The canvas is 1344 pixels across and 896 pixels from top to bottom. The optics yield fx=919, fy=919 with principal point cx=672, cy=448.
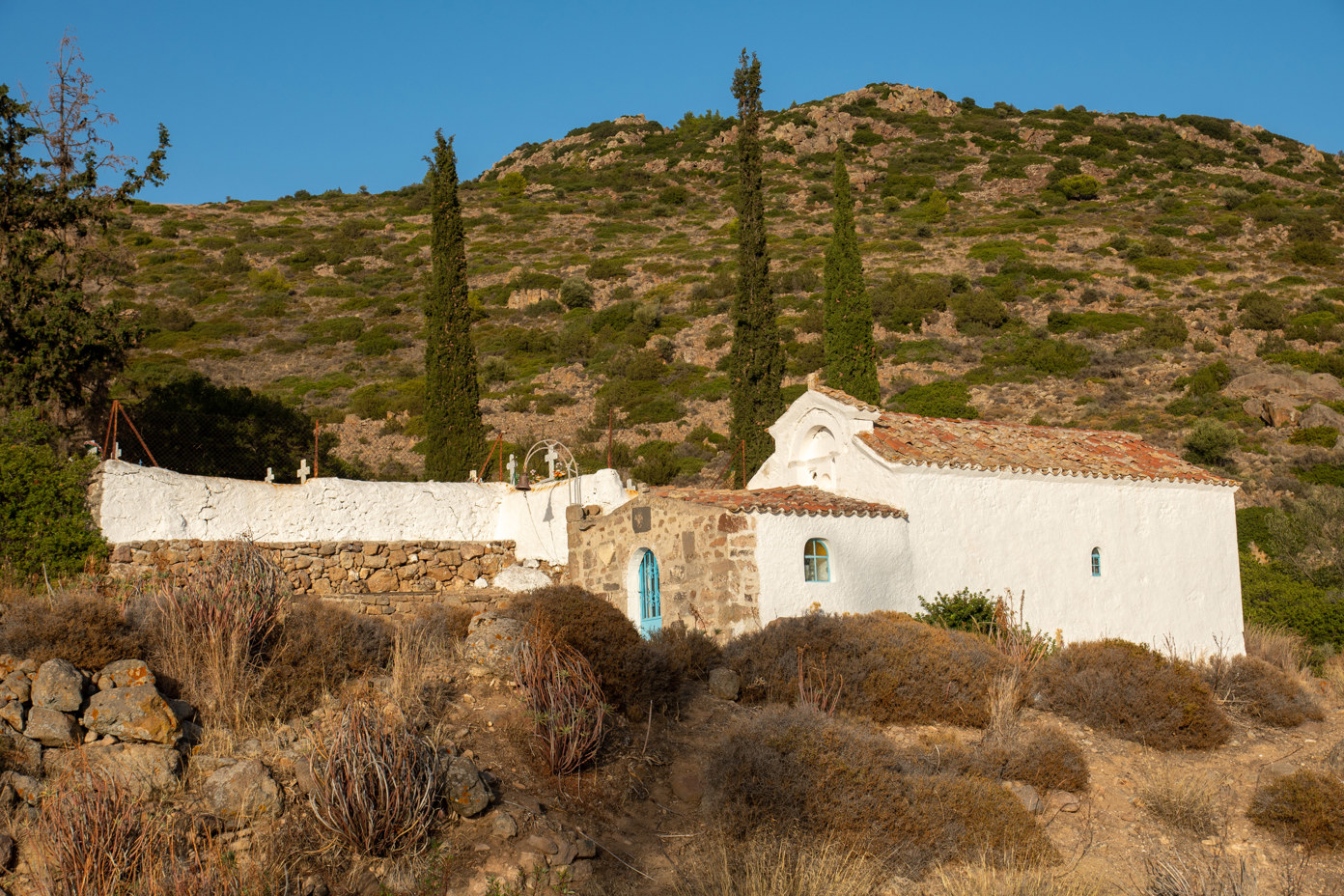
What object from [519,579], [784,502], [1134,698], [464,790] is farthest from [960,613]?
[464,790]

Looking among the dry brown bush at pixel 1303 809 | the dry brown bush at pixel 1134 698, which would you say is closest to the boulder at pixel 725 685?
the dry brown bush at pixel 1134 698

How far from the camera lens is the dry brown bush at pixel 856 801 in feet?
26.4

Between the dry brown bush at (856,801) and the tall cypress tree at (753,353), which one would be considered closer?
the dry brown bush at (856,801)

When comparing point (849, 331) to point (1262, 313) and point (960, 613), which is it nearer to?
point (960, 613)

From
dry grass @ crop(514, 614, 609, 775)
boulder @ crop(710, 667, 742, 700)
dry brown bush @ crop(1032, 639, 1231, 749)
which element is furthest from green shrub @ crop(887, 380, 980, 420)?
dry grass @ crop(514, 614, 609, 775)

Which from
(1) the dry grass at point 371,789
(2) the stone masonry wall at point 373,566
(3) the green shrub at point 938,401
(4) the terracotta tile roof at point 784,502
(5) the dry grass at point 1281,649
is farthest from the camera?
(3) the green shrub at point 938,401

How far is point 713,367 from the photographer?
38062 mm

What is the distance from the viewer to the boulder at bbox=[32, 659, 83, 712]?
7.24m

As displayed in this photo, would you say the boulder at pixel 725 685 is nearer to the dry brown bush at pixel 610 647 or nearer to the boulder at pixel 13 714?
the dry brown bush at pixel 610 647

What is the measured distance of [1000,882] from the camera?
24.0 feet

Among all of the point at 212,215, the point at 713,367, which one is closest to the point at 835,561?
the point at 713,367

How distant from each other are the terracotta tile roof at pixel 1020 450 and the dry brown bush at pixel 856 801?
6805 mm

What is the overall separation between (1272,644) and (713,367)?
23404 millimetres

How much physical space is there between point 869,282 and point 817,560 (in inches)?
1254
